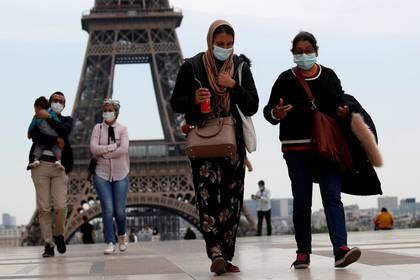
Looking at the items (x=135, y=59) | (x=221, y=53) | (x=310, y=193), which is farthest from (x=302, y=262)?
(x=135, y=59)

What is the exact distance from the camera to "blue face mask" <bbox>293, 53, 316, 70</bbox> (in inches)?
345

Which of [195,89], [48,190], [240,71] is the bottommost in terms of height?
[48,190]

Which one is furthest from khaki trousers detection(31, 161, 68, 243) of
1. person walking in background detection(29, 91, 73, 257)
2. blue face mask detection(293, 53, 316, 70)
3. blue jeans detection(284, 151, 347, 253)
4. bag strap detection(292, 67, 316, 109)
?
blue face mask detection(293, 53, 316, 70)

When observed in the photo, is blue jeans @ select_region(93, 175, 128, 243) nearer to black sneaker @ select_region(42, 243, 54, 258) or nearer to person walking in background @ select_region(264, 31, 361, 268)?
black sneaker @ select_region(42, 243, 54, 258)

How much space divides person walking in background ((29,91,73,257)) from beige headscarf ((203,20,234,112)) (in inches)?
206

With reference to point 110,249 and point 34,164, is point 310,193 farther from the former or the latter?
point 110,249

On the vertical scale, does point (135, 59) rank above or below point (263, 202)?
above

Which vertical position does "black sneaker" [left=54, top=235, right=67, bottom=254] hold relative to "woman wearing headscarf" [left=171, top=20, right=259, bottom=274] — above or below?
below

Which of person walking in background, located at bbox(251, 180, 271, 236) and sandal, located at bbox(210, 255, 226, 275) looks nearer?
sandal, located at bbox(210, 255, 226, 275)

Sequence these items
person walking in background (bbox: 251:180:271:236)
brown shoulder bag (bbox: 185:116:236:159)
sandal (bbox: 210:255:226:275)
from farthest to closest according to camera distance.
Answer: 1. person walking in background (bbox: 251:180:271:236)
2. brown shoulder bag (bbox: 185:116:236:159)
3. sandal (bbox: 210:255:226:275)

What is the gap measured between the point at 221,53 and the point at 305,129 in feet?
3.40

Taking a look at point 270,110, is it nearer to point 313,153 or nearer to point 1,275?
point 313,153

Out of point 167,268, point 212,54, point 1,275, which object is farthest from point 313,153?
point 1,275

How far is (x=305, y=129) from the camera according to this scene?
8.80 m
